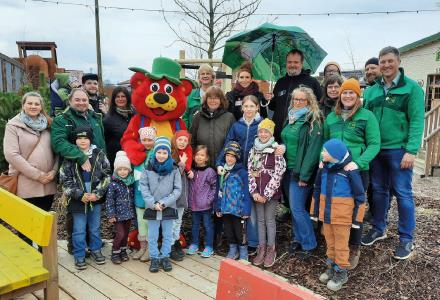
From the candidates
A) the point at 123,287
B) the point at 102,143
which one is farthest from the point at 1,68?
the point at 123,287

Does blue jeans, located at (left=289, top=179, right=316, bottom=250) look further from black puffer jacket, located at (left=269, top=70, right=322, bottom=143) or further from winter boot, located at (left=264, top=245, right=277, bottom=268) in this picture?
black puffer jacket, located at (left=269, top=70, right=322, bottom=143)

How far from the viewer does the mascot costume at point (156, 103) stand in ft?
14.1

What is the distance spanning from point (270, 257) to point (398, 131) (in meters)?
1.93

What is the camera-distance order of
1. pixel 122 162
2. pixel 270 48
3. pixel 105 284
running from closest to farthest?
1. pixel 105 284
2. pixel 122 162
3. pixel 270 48

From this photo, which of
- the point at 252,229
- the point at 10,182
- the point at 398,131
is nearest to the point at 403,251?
the point at 398,131

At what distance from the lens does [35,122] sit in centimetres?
380

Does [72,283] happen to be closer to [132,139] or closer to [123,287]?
Result: [123,287]

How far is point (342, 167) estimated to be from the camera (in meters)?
3.54

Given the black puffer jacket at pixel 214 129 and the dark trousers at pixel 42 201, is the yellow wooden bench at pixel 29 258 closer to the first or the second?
the dark trousers at pixel 42 201

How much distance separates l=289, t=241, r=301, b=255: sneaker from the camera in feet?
14.2

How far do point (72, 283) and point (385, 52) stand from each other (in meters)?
3.92

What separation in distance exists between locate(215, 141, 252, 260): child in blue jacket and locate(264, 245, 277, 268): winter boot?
0.24 meters

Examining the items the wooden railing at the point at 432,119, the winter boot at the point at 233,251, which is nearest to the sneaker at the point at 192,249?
the winter boot at the point at 233,251

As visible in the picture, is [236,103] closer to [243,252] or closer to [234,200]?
[234,200]
